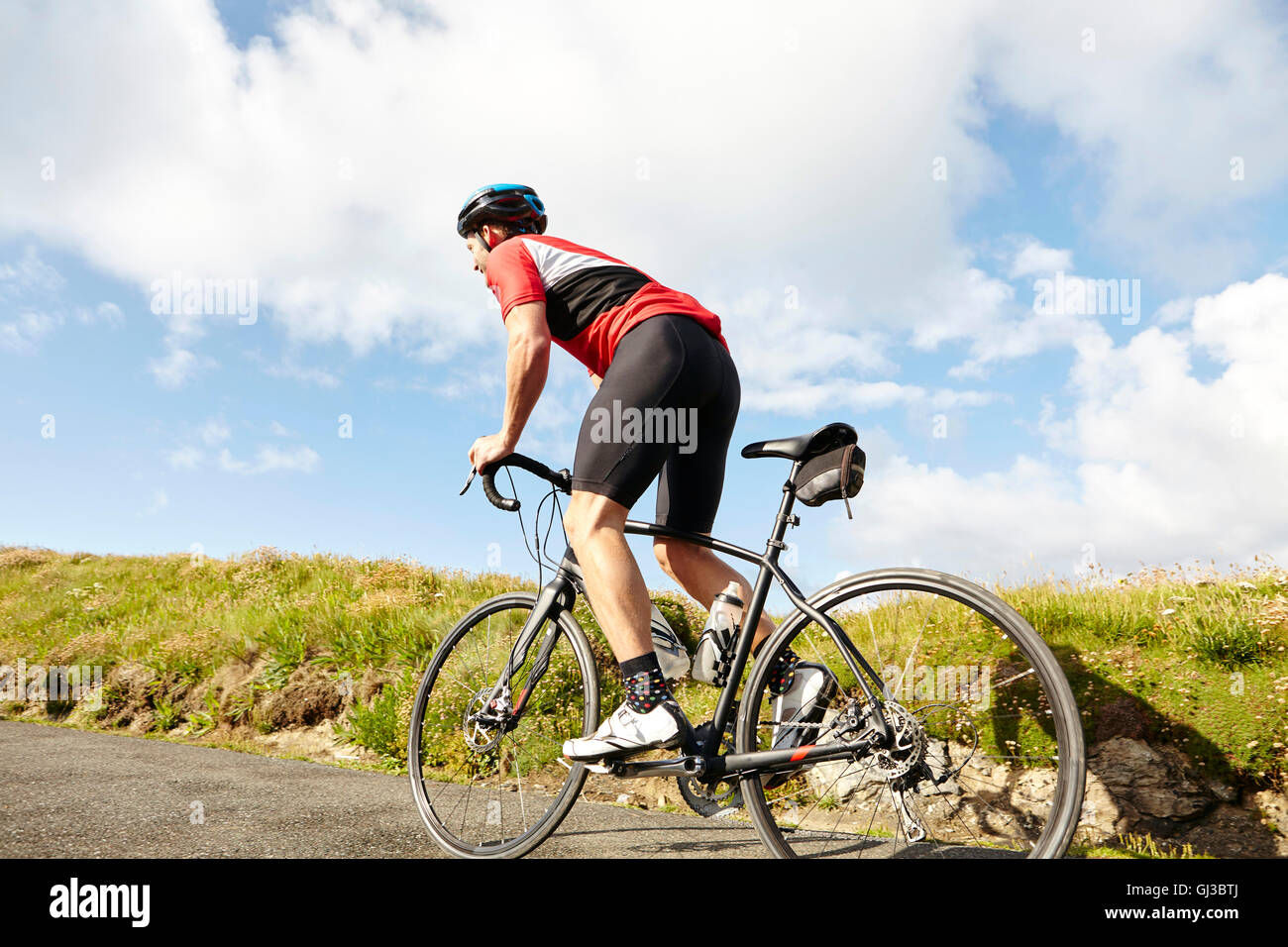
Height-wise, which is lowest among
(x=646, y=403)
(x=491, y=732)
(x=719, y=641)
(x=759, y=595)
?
(x=491, y=732)

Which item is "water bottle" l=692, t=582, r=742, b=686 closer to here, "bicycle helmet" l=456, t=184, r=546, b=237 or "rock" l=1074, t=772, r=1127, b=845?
"bicycle helmet" l=456, t=184, r=546, b=237

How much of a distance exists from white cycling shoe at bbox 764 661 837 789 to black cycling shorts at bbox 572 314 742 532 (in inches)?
39.1

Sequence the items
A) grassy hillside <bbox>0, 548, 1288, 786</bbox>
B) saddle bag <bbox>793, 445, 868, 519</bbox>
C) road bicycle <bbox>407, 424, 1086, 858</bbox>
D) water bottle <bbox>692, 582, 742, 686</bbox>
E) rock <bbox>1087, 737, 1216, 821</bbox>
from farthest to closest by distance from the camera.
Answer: grassy hillside <bbox>0, 548, 1288, 786</bbox> < rock <bbox>1087, 737, 1216, 821</bbox> < water bottle <bbox>692, 582, 742, 686</bbox> < saddle bag <bbox>793, 445, 868, 519</bbox> < road bicycle <bbox>407, 424, 1086, 858</bbox>

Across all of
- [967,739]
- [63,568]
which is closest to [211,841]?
[967,739]

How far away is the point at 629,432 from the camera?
3.15 metres

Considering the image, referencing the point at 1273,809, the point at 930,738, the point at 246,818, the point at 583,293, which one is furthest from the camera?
the point at 1273,809

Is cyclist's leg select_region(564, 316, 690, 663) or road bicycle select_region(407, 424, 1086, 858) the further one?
cyclist's leg select_region(564, 316, 690, 663)

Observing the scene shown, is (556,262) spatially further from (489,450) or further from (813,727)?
(813,727)

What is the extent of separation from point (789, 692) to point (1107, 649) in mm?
2903

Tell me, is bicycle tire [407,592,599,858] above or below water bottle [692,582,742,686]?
below

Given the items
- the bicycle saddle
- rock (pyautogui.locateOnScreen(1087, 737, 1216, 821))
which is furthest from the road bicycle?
rock (pyautogui.locateOnScreen(1087, 737, 1216, 821))

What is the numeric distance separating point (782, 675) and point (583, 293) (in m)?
1.86

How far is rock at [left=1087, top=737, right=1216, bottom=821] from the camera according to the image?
4164 millimetres

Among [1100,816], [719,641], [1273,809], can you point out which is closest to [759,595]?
[719,641]
